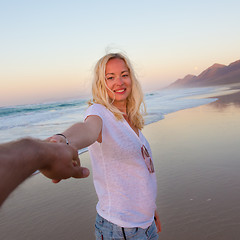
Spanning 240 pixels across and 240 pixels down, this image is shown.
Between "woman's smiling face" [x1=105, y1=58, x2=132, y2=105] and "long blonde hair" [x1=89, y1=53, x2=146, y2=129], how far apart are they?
0.13 feet

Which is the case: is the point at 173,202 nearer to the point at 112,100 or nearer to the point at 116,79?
the point at 112,100

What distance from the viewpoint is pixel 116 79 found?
2078mm

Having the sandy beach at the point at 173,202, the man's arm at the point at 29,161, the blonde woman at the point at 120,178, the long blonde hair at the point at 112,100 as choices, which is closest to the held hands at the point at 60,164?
the man's arm at the point at 29,161

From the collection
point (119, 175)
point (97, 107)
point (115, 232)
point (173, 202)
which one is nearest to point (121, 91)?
point (97, 107)

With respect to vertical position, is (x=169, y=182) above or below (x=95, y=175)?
below

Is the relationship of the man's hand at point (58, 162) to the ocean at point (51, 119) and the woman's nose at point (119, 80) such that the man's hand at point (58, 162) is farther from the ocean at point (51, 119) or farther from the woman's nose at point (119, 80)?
the ocean at point (51, 119)

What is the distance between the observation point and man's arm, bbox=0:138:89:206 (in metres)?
0.55

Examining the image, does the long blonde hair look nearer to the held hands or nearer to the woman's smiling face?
the woman's smiling face

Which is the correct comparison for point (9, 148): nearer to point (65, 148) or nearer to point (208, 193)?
point (65, 148)

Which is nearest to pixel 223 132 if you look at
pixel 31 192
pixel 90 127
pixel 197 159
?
pixel 197 159

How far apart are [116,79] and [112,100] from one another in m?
0.19

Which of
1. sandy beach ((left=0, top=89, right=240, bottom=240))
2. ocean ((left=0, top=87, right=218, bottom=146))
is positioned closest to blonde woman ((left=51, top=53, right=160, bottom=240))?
ocean ((left=0, top=87, right=218, bottom=146))

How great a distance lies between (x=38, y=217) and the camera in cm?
381

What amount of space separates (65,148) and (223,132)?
7.51 metres
